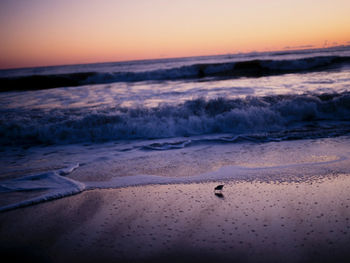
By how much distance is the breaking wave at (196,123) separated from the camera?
4746 millimetres

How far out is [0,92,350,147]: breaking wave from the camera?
475 centimetres

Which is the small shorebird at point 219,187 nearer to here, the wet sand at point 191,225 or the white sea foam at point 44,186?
the wet sand at point 191,225

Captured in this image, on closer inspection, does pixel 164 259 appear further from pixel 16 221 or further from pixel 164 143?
pixel 164 143

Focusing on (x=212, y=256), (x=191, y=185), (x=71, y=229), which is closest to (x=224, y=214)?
(x=212, y=256)

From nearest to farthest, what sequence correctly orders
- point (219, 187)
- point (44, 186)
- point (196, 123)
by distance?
point (219, 187)
point (44, 186)
point (196, 123)

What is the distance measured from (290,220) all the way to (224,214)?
1.64 ft

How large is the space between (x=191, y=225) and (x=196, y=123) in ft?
11.4

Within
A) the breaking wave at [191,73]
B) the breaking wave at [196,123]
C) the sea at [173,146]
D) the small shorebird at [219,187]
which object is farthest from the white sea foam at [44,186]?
the breaking wave at [191,73]

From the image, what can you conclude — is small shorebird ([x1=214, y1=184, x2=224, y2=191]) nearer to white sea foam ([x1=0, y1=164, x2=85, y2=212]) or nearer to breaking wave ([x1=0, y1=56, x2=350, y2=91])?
white sea foam ([x1=0, y1=164, x2=85, y2=212])

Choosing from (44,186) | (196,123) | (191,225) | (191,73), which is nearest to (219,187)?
(191,225)

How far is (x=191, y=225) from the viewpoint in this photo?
69.6 inches

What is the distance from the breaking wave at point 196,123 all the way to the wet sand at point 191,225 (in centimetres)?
202

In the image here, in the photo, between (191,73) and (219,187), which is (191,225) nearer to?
(219,187)

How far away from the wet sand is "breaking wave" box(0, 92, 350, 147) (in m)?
2.02
